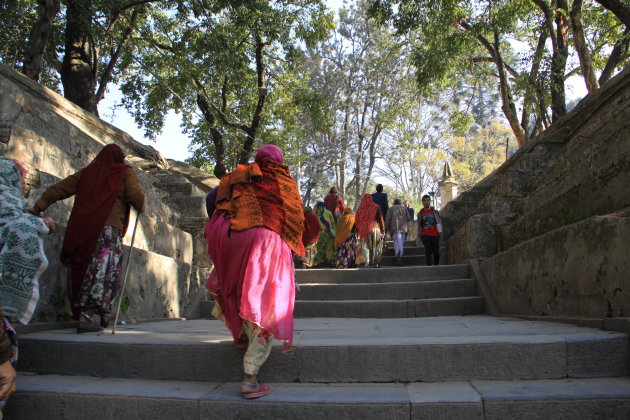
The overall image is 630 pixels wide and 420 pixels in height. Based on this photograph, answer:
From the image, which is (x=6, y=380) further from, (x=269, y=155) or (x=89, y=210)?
(x=269, y=155)

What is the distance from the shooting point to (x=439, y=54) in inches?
527

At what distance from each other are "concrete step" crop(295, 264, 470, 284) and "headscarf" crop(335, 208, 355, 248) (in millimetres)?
1884

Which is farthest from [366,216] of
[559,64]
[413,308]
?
[559,64]

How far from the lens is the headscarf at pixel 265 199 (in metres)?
3.14

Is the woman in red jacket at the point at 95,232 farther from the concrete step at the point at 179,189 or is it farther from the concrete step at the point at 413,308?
the concrete step at the point at 179,189

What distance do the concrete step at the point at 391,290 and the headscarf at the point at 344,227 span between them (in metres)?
2.77

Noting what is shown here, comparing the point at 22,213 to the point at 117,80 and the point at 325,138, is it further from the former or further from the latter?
the point at 325,138

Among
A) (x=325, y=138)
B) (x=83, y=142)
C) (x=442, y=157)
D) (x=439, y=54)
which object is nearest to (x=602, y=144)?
(x=83, y=142)

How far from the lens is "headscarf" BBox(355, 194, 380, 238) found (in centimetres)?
954

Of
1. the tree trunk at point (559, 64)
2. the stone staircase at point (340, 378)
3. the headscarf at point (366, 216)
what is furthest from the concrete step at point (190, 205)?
the tree trunk at point (559, 64)

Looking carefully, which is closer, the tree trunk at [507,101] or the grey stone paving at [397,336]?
the grey stone paving at [397,336]

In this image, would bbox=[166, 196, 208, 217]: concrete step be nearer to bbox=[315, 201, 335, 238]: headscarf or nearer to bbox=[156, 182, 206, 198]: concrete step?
bbox=[156, 182, 206, 198]: concrete step

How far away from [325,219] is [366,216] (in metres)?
1.20

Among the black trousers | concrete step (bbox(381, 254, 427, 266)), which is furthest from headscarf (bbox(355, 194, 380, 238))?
concrete step (bbox(381, 254, 427, 266))
